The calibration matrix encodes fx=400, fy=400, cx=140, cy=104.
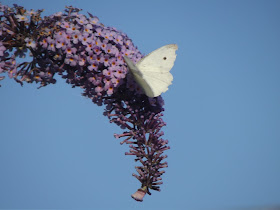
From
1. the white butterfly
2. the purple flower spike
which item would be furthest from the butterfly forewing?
the purple flower spike

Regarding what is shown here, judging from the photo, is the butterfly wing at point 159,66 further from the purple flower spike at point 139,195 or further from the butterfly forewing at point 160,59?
the purple flower spike at point 139,195

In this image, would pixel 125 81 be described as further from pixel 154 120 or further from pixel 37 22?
pixel 37 22

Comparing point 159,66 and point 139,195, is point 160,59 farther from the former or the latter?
point 139,195

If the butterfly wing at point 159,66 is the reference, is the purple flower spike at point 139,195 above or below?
below

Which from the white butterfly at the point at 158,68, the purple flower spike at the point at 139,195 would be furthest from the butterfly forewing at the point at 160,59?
the purple flower spike at the point at 139,195

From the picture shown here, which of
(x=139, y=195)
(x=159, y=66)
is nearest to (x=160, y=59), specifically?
(x=159, y=66)

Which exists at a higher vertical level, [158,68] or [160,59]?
[160,59]

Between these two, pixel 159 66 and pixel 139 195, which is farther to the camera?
pixel 159 66
